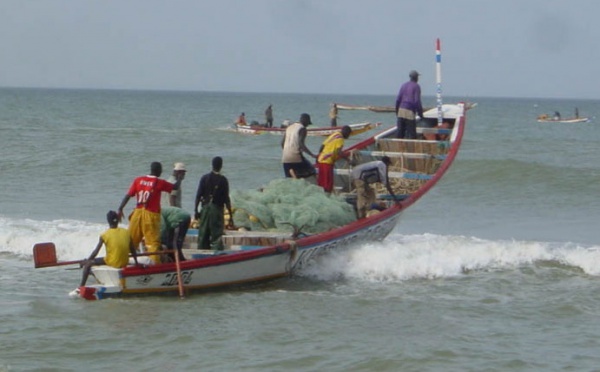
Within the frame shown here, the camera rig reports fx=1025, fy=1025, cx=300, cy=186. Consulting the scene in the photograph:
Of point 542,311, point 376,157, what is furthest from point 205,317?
point 376,157

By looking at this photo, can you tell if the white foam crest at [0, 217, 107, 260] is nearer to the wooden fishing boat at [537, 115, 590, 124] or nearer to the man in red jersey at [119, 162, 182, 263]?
the man in red jersey at [119, 162, 182, 263]

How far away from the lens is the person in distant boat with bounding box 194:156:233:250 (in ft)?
39.8

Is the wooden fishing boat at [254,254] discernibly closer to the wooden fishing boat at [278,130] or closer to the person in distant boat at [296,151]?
the person in distant boat at [296,151]

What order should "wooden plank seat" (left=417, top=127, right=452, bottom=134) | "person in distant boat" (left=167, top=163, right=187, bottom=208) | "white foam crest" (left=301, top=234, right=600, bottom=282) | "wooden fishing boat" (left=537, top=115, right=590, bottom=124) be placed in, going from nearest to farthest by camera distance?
"person in distant boat" (left=167, top=163, right=187, bottom=208)
"white foam crest" (left=301, top=234, right=600, bottom=282)
"wooden plank seat" (left=417, top=127, right=452, bottom=134)
"wooden fishing boat" (left=537, top=115, right=590, bottom=124)

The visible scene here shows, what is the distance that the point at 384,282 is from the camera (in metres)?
13.3

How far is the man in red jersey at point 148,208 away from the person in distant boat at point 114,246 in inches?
7.5

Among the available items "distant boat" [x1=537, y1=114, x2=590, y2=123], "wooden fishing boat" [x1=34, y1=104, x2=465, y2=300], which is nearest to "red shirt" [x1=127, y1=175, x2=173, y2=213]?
"wooden fishing boat" [x1=34, y1=104, x2=465, y2=300]

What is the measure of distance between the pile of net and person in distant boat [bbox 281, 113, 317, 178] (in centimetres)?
66

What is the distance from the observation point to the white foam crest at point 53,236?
16.1m

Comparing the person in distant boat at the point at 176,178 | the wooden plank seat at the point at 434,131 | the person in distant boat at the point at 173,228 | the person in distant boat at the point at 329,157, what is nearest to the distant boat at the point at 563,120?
the wooden plank seat at the point at 434,131

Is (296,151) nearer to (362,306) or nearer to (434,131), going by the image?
(362,306)

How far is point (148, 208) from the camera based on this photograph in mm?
11523

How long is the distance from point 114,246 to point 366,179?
163 inches

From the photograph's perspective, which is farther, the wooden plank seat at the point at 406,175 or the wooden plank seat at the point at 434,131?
the wooden plank seat at the point at 434,131
